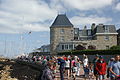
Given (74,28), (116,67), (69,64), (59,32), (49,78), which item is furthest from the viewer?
(74,28)

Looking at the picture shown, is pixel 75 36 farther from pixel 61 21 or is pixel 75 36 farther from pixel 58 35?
pixel 61 21

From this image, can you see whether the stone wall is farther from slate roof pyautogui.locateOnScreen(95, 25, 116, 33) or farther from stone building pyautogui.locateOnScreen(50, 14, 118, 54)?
slate roof pyautogui.locateOnScreen(95, 25, 116, 33)

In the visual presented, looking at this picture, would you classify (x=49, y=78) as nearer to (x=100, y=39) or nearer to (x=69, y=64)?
(x=69, y=64)

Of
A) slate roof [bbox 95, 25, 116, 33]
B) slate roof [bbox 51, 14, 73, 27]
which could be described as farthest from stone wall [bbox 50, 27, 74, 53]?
slate roof [bbox 95, 25, 116, 33]

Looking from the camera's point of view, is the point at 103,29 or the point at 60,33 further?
the point at 60,33

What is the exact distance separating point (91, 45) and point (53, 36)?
1249 centimetres

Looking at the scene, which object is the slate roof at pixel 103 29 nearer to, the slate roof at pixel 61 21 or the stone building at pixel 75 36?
the stone building at pixel 75 36

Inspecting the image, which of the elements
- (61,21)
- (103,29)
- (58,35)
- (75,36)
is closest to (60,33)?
(58,35)

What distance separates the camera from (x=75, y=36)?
64750 mm

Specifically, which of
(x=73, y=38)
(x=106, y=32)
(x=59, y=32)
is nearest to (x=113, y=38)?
(x=106, y=32)

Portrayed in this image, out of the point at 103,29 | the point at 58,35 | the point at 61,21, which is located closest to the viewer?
the point at 103,29

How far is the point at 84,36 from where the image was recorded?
6481cm

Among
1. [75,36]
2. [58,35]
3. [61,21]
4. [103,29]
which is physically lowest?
[75,36]

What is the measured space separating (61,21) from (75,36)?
21.7 feet
